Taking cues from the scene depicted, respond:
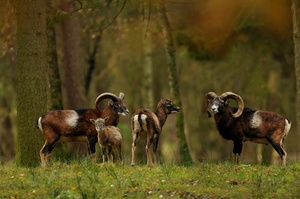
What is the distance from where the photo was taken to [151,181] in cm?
1444

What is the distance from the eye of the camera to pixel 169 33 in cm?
2448

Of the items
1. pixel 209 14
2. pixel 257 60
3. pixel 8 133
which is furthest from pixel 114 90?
pixel 209 14

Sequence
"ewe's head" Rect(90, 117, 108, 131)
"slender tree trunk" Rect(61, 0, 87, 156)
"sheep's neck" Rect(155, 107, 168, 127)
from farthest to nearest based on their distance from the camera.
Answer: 1. "slender tree trunk" Rect(61, 0, 87, 156)
2. "sheep's neck" Rect(155, 107, 168, 127)
3. "ewe's head" Rect(90, 117, 108, 131)

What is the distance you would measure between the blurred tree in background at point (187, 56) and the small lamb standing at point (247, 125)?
0.64m

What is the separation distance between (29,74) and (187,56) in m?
11.5

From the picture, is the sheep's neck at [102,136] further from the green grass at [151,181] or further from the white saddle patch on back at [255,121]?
the white saddle patch on back at [255,121]

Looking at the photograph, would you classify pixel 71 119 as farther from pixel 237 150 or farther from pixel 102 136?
pixel 237 150

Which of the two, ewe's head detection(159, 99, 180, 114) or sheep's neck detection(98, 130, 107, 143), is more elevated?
ewe's head detection(159, 99, 180, 114)

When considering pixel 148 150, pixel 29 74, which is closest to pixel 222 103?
pixel 148 150

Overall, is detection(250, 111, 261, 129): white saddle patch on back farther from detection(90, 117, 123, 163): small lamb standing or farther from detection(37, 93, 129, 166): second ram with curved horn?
Result: detection(90, 117, 123, 163): small lamb standing

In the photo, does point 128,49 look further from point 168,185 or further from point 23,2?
point 168,185

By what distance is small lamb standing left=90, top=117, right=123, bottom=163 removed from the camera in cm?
1794

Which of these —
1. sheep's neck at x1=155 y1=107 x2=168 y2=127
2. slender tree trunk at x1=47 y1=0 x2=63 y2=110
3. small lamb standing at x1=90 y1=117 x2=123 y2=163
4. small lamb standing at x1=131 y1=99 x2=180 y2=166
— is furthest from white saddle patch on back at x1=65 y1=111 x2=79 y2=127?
slender tree trunk at x1=47 y1=0 x2=63 y2=110

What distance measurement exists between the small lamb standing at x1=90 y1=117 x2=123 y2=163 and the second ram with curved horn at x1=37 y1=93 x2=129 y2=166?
359mm
